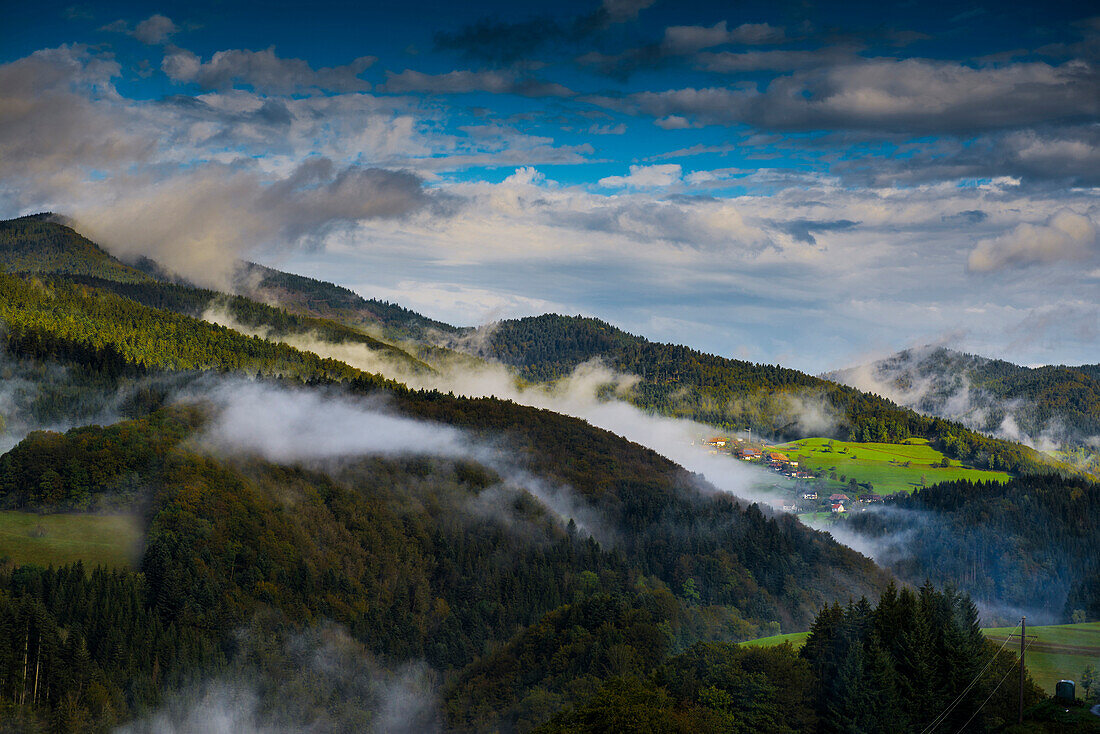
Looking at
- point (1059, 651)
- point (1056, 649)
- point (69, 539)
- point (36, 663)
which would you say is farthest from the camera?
point (69, 539)

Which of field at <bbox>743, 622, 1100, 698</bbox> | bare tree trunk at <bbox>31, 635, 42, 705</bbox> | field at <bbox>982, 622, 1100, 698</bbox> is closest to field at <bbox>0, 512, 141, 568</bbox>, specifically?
bare tree trunk at <bbox>31, 635, 42, 705</bbox>

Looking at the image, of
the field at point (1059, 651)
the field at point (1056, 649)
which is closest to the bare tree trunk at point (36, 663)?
the field at point (1056, 649)

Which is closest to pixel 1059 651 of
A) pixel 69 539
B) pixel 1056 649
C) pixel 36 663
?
pixel 1056 649

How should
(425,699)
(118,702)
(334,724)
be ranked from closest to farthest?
(118,702) → (334,724) → (425,699)

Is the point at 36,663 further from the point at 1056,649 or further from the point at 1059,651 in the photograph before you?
the point at 1056,649

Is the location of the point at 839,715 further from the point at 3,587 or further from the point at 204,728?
the point at 3,587

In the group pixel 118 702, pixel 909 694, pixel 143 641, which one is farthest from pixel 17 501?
pixel 909 694

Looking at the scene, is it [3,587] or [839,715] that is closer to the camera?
[839,715]

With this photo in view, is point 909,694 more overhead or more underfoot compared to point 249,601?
more overhead
